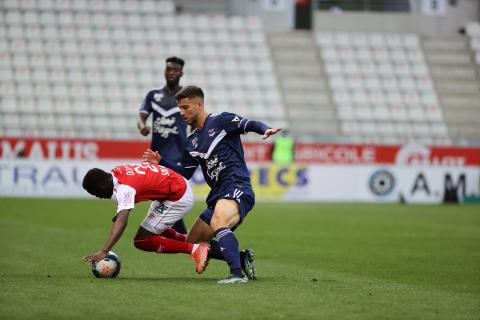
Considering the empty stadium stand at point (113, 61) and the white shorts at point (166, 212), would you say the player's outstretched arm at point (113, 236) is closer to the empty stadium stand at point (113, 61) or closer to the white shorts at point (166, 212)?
the white shorts at point (166, 212)

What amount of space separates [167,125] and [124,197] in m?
3.64

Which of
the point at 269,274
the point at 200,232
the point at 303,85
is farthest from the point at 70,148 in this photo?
the point at 200,232

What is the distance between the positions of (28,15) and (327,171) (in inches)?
479

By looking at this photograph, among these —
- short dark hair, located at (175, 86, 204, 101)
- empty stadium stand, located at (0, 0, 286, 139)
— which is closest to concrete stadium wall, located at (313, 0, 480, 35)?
empty stadium stand, located at (0, 0, 286, 139)

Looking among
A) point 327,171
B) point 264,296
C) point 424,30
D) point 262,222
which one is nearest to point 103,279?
point 264,296

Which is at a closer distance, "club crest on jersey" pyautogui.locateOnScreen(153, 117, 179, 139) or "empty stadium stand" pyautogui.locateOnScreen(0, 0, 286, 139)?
"club crest on jersey" pyautogui.locateOnScreen(153, 117, 179, 139)

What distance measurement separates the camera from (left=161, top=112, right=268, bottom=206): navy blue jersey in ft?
32.0

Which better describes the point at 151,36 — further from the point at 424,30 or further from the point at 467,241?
the point at 467,241

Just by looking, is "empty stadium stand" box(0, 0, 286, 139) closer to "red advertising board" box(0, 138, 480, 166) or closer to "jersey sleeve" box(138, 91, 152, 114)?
"red advertising board" box(0, 138, 480, 166)

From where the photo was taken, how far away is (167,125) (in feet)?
42.8

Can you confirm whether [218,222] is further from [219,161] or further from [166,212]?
[166,212]

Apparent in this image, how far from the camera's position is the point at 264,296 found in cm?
827

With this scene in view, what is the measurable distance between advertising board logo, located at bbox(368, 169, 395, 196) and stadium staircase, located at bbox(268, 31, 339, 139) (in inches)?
137

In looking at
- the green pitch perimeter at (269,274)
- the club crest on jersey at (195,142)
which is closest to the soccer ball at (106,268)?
the green pitch perimeter at (269,274)
